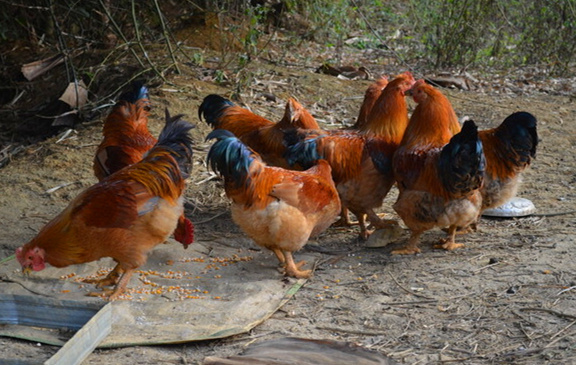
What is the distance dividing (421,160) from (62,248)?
320 centimetres

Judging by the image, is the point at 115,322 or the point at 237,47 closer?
the point at 115,322

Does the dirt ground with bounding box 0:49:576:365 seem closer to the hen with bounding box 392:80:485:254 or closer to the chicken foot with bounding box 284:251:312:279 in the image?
the chicken foot with bounding box 284:251:312:279

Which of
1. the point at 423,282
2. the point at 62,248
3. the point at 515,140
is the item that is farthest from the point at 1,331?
the point at 515,140

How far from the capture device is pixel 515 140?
5676 mm

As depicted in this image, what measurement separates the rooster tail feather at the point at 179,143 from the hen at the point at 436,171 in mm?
1986

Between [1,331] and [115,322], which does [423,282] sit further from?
[1,331]

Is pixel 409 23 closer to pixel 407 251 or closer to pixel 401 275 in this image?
pixel 407 251

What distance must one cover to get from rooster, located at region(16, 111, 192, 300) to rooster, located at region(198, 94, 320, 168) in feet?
5.06

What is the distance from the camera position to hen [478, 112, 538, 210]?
562cm

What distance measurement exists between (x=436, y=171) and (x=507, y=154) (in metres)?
0.70

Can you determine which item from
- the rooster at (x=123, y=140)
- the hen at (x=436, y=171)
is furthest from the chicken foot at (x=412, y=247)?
the rooster at (x=123, y=140)

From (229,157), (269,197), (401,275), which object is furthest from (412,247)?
(229,157)

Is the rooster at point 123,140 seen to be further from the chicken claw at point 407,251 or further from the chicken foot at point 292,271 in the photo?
the chicken claw at point 407,251

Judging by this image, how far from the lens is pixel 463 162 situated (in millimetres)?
5297
